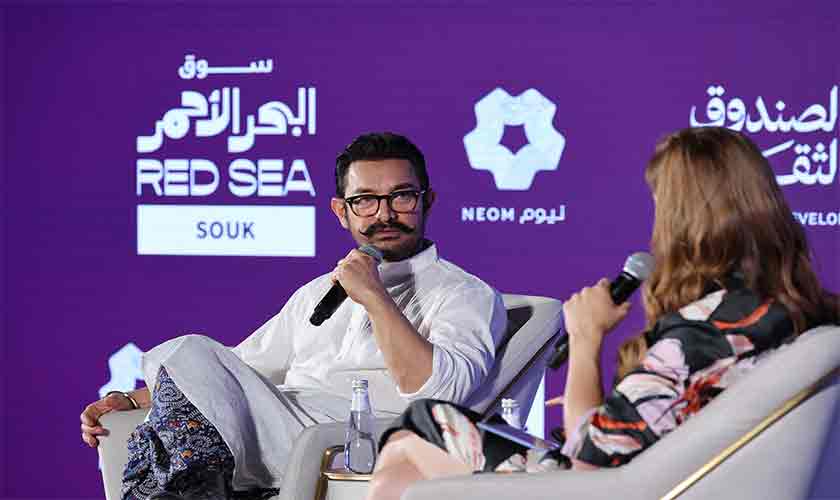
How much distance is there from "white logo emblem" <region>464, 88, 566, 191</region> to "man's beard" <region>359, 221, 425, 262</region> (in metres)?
1.79

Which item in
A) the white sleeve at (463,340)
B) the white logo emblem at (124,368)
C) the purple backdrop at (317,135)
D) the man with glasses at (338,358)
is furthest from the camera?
the white logo emblem at (124,368)

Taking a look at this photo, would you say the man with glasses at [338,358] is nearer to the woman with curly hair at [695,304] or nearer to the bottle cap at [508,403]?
the bottle cap at [508,403]

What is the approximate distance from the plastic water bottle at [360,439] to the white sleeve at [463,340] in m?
0.27

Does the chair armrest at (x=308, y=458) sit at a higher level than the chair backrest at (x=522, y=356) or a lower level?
lower

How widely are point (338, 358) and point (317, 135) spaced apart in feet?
6.89

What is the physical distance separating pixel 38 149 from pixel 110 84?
429 millimetres

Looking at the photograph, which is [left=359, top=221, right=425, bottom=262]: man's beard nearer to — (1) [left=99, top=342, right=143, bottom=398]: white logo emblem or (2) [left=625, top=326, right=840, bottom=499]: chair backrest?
(2) [left=625, top=326, right=840, bottom=499]: chair backrest

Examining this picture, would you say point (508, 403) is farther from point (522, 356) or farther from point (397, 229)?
point (397, 229)

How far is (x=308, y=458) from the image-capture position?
269cm

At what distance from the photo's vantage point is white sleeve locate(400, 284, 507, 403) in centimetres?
299

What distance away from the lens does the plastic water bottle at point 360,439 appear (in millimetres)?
2656

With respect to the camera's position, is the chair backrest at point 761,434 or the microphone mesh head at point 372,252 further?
the microphone mesh head at point 372,252

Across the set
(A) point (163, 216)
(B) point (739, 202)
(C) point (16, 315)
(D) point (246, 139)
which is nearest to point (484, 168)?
(D) point (246, 139)

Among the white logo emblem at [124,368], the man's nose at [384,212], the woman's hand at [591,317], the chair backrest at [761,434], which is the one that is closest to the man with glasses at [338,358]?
the man's nose at [384,212]
